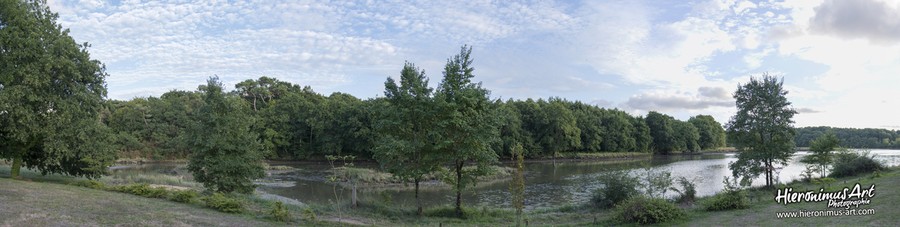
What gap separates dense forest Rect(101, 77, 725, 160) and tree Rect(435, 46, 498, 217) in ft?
131

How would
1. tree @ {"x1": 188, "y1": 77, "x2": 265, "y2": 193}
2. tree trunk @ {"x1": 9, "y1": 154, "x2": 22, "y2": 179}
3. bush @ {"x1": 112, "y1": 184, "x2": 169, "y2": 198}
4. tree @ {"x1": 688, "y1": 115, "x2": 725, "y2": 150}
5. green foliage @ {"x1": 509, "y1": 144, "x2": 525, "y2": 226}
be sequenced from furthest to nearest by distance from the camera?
tree @ {"x1": 688, "y1": 115, "x2": 725, "y2": 150} → tree trunk @ {"x1": 9, "y1": 154, "x2": 22, "y2": 179} → tree @ {"x1": 188, "y1": 77, "x2": 265, "y2": 193} → bush @ {"x1": 112, "y1": 184, "x2": 169, "y2": 198} → green foliage @ {"x1": 509, "y1": 144, "x2": 525, "y2": 226}

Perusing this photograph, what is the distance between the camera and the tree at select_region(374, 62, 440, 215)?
2058 centimetres

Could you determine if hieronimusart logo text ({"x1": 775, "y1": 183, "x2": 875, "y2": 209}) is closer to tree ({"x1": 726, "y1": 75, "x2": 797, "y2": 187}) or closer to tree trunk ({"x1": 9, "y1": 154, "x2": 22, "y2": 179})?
tree ({"x1": 726, "y1": 75, "x2": 797, "y2": 187})

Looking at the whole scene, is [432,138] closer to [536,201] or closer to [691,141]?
[536,201]

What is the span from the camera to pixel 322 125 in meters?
81.8

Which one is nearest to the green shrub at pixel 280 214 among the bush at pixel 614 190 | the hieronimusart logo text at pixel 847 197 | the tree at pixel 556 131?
the bush at pixel 614 190

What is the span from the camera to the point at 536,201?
31.6 m

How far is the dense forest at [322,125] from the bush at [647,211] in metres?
44.6

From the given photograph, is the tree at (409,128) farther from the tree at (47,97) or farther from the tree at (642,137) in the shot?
the tree at (642,137)

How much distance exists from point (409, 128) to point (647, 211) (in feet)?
32.6

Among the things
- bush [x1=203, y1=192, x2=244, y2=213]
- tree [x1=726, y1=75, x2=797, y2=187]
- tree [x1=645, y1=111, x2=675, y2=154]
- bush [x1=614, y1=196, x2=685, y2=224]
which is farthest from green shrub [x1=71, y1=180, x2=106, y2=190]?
tree [x1=645, y1=111, x2=675, y2=154]

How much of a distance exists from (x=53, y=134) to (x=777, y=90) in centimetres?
3584

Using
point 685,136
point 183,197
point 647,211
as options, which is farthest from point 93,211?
point 685,136

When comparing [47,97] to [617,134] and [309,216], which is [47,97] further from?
[617,134]
